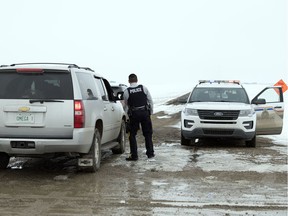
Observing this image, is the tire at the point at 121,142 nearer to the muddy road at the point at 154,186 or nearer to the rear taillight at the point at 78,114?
the muddy road at the point at 154,186

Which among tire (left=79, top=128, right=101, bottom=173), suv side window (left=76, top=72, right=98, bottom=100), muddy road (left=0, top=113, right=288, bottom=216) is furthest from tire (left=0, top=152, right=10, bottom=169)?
suv side window (left=76, top=72, right=98, bottom=100)

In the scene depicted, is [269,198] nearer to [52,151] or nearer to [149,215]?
[149,215]

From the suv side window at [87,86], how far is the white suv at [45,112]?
0.03m

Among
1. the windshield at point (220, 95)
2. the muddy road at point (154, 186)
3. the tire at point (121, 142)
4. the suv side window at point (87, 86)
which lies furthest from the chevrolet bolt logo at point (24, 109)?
the windshield at point (220, 95)

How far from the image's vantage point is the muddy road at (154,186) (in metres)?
5.68

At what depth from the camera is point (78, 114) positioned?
724 centimetres

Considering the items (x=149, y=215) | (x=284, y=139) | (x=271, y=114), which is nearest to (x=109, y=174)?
(x=149, y=215)

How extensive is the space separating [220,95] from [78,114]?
6.60 m

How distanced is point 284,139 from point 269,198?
27.3 ft

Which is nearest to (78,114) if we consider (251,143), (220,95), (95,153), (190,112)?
(95,153)

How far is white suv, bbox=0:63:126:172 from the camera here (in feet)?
23.6

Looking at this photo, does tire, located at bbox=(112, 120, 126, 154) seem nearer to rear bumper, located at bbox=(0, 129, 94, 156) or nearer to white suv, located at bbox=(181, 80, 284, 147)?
white suv, located at bbox=(181, 80, 284, 147)

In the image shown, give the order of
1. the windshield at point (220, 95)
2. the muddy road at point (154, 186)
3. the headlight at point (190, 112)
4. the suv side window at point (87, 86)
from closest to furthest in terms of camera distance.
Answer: the muddy road at point (154, 186) → the suv side window at point (87, 86) → the headlight at point (190, 112) → the windshield at point (220, 95)

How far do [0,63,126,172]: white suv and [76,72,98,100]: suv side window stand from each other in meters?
0.03
